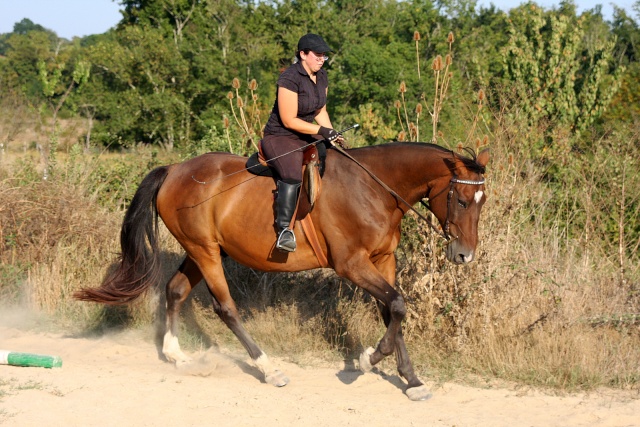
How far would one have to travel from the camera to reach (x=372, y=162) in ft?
20.4

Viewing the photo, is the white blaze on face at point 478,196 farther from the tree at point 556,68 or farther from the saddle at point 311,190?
the tree at point 556,68

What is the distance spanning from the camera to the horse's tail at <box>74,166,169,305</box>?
739 centimetres

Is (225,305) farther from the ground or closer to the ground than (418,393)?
farther from the ground

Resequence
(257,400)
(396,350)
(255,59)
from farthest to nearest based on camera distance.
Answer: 1. (255,59)
2. (396,350)
3. (257,400)

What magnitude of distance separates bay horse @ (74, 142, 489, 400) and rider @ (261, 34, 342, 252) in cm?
21

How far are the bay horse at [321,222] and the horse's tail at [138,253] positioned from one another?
1cm

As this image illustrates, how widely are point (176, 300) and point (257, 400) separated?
1922 millimetres

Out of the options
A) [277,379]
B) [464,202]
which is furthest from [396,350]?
[464,202]

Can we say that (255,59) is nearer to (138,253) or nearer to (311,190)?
(138,253)

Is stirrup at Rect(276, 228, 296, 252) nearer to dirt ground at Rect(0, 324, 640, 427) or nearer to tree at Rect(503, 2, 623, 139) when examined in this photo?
dirt ground at Rect(0, 324, 640, 427)

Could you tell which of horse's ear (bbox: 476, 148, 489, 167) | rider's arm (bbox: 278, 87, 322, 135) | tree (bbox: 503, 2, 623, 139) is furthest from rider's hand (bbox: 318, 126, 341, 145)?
tree (bbox: 503, 2, 623, 139)

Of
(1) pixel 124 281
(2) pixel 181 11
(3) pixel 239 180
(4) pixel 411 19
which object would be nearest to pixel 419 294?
(3) pixel 239 180

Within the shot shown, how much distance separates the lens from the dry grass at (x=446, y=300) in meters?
6.46

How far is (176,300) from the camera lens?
7.36 metres
